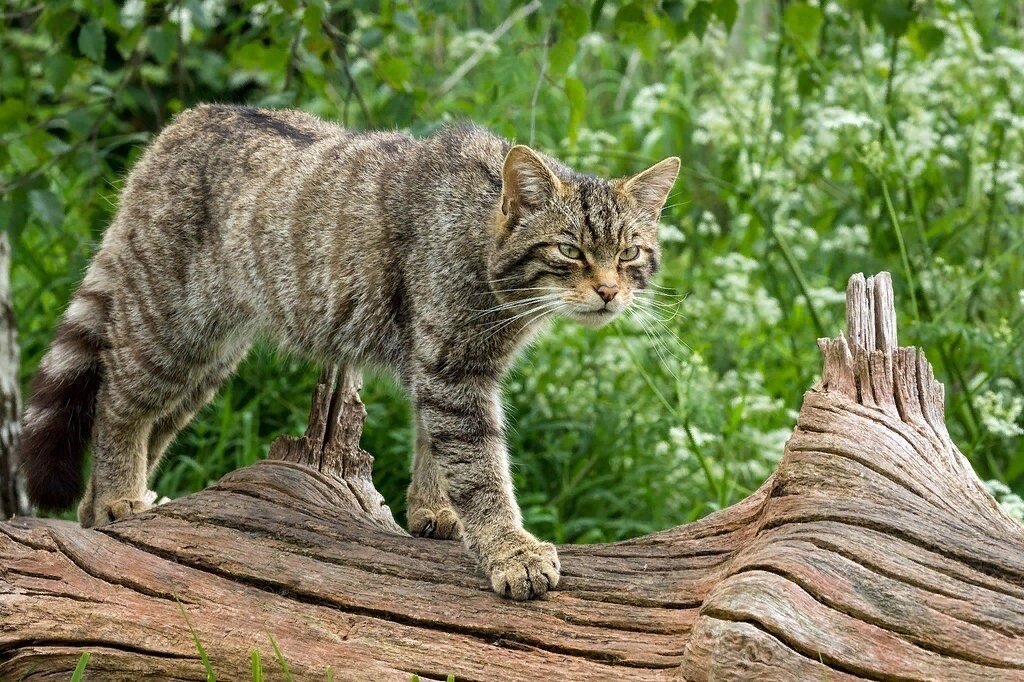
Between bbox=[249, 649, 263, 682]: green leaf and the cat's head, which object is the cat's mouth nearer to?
the cat's head

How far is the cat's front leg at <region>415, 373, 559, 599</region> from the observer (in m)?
3.29

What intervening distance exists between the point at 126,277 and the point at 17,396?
71cm

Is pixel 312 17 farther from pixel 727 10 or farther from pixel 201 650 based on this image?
Result: pixel 201 650

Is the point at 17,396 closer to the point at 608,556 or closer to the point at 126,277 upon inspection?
the point at 126,277

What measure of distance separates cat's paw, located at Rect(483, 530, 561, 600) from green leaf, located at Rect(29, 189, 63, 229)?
2.06 metres

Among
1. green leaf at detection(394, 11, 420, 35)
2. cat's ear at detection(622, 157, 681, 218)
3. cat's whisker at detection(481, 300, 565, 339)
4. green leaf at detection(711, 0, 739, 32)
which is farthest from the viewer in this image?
green leaf at detection(394, 11, 420, 35)

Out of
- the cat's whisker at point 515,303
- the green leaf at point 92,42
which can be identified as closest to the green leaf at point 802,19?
the cat's whisker at point 515,303

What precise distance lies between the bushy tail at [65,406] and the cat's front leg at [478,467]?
1.48m

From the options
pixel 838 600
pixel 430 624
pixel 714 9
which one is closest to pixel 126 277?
pixel 430 624

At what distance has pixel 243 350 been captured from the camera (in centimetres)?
450

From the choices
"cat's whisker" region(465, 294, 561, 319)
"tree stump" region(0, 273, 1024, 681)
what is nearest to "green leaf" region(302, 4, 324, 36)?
"cat's whisker" region(465, 294, 561, 319)

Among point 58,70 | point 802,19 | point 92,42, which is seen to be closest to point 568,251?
point 802,19

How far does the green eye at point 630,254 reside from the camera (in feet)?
12.0

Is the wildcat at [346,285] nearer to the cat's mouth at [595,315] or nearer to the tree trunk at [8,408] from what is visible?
the cat's mouth at [595,315]
